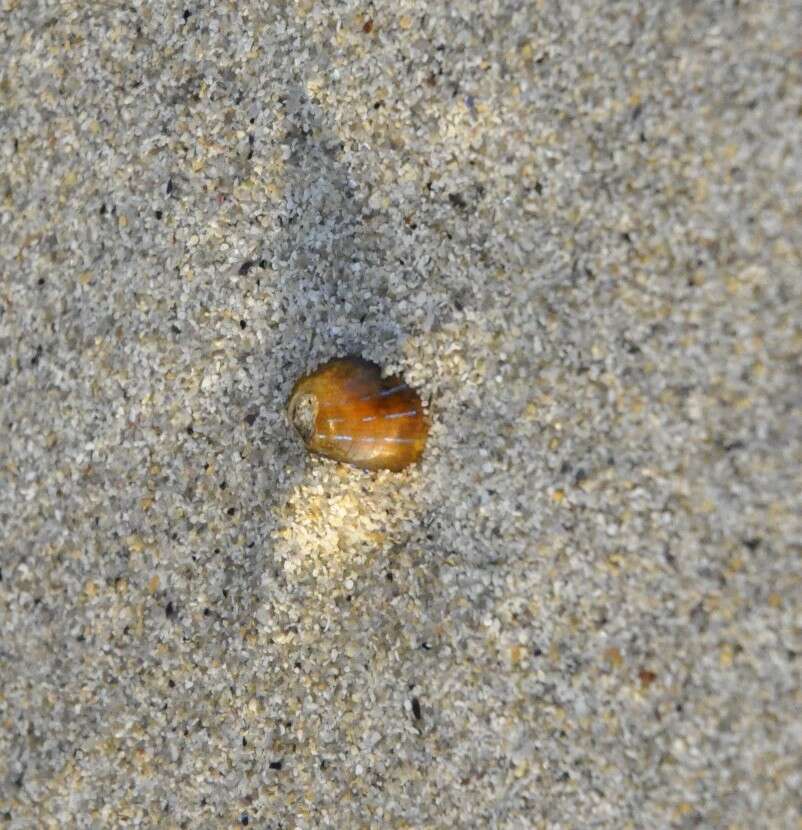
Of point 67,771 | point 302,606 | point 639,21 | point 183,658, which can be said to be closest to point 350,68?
point 639,21

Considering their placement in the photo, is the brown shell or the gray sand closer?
the gray sand

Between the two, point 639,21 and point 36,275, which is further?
point 36,275

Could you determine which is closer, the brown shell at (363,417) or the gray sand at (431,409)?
the gray sand at (431,409)

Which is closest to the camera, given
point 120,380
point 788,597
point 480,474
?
point 788,597

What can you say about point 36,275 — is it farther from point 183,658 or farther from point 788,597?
point 788,597
